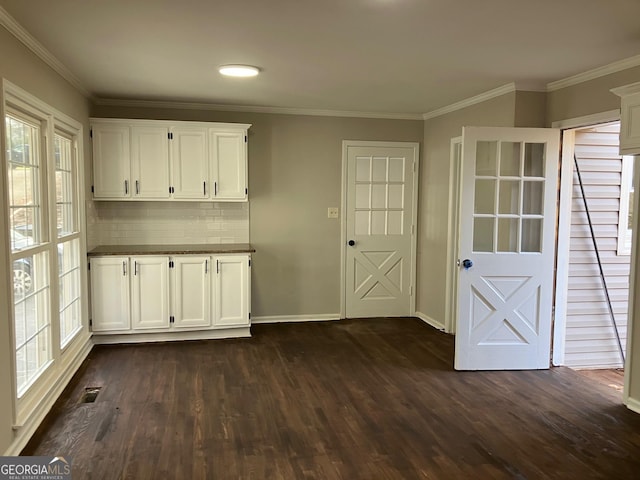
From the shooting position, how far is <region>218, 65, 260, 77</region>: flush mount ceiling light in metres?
3.71

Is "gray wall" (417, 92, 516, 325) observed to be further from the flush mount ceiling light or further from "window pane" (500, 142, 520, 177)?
the flush mount ceiling light

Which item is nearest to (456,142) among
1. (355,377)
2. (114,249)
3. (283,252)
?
(283,252)

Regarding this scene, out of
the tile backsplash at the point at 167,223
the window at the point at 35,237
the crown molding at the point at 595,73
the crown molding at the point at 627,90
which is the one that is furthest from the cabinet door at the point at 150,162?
the crown molding at the point at 627,90

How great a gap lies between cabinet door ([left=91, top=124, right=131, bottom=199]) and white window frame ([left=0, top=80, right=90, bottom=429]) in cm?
32

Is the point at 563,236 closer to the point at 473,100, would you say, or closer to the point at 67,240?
the point at 473,100

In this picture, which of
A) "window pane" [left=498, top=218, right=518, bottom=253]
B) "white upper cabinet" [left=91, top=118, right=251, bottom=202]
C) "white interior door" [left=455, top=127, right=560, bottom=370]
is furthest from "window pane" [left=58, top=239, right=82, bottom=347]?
"window pane" [left=498, top=218, right=518, bottom=253]

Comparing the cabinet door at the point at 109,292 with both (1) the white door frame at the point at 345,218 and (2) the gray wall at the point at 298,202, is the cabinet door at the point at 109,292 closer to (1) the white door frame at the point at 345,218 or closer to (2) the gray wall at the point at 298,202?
(2) the gray wall at the point at 298,202

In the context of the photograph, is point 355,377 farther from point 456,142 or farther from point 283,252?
point 456,142

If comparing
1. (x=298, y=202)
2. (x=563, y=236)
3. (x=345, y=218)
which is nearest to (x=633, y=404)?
(x=563, y=236)

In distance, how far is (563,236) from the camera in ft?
14.0

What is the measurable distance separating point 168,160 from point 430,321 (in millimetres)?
3327

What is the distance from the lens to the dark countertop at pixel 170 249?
4803mm

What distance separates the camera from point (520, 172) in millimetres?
4109

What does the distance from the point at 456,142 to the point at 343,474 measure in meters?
3.56
